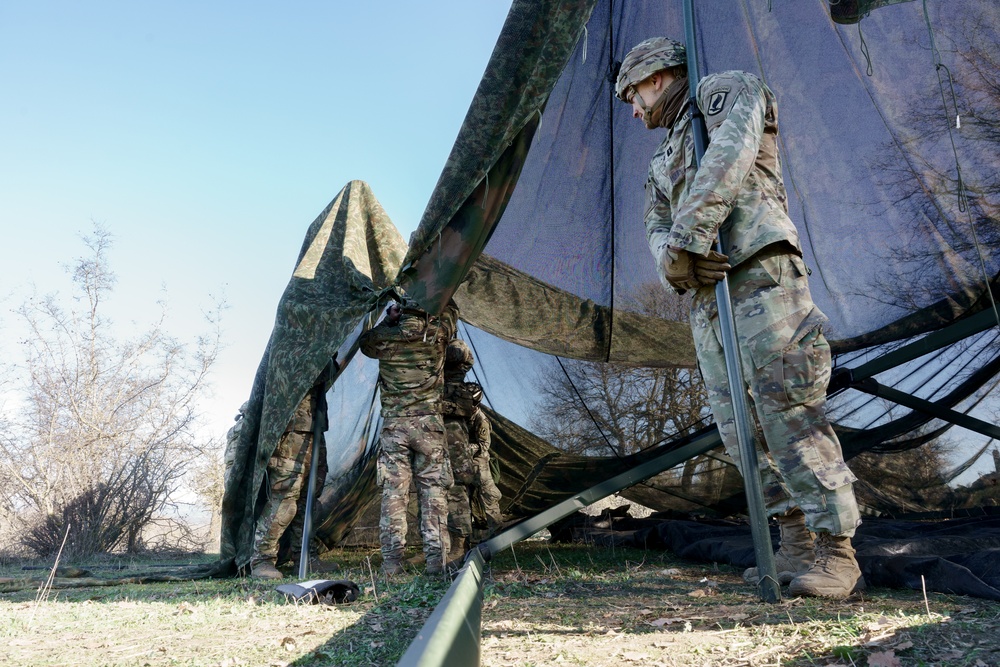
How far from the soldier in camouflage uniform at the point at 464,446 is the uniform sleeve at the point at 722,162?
3.42m

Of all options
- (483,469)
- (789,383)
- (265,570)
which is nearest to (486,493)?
(483,469)

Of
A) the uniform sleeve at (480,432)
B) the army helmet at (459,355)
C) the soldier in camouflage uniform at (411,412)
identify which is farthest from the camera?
the uniform sleeve at (480,432)

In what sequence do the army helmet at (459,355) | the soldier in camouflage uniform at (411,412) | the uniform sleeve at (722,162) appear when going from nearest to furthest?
the uniform sleeve at (722,162) → the soldier in camouflage uniform at (411,412) → the army helmet at (459,355)

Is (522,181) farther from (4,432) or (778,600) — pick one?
(4,432)

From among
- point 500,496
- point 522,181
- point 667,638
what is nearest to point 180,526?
point 500,496

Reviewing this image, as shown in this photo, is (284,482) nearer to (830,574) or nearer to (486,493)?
(486,493)

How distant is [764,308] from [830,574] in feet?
2.93

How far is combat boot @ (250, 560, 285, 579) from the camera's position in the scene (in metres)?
4.92

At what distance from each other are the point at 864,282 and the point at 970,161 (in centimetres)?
83

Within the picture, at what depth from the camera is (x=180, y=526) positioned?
11.4m

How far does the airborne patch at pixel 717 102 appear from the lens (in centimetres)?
268

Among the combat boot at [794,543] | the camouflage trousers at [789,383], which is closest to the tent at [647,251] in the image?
the camouflage trousers at [789,383]

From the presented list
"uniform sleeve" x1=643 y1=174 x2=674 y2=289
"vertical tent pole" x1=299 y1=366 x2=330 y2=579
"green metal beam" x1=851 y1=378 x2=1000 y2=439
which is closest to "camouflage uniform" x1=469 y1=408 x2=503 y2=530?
"vertical tent pole" x1=299 y1=366 x2=330 y2=579

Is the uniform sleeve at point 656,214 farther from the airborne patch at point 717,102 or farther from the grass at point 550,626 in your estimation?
the grass at point 550,626
